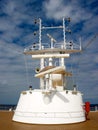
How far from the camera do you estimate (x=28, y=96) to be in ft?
101

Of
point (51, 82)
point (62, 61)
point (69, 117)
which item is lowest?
point (69, 117)

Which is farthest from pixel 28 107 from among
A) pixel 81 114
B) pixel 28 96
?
pixel 81 114

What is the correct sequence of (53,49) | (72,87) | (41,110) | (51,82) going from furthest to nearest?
1. (72,87)
2. (53,49)
3. (51,82)
4. (41,110)

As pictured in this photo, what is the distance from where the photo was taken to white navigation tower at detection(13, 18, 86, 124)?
2905 cm

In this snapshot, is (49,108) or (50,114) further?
(49,108)

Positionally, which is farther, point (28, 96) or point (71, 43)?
point (71, 43)

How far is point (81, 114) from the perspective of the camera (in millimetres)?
31703

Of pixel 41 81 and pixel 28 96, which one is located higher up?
pixel 41 81

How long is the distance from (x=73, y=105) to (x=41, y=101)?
14.3 feet

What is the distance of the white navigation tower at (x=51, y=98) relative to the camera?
29047 mm

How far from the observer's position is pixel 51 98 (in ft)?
97.9

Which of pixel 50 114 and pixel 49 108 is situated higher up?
pixel 49 108

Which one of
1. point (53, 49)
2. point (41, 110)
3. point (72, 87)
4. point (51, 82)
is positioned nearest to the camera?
point (41, 110)

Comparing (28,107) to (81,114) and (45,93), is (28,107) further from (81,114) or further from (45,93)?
(81,114)
